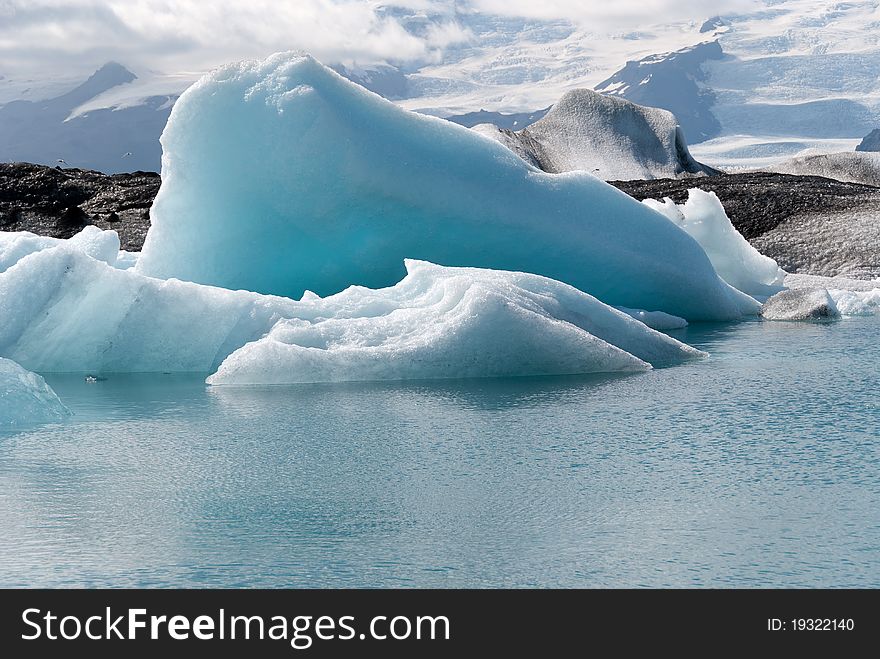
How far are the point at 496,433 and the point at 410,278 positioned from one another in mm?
2860

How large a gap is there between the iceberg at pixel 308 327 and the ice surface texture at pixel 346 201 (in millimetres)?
1732

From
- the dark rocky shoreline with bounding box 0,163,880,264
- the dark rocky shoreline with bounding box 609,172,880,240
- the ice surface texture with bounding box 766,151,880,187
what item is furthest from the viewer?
the ice surface texture with bounding box 766,151,880,187

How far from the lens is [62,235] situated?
17.6 m

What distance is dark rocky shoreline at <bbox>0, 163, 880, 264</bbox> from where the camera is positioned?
1633 cm

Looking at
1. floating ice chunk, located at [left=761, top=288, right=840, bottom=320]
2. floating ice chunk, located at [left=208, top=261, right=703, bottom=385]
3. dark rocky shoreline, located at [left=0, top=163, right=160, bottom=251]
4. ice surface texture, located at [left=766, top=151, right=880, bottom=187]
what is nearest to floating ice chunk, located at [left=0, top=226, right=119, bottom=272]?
floating ice chunk, located at [left=208, top=261, right=703, bottom=385]

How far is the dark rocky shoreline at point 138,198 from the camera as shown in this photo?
53.6ft

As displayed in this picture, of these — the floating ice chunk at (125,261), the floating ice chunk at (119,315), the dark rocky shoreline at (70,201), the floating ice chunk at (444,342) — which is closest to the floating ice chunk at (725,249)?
the floating ice chunk at (125,261)

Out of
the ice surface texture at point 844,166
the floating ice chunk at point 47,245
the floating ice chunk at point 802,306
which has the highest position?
the ice surface texture at point 844,166

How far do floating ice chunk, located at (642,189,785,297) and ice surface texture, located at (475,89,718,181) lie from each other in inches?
447

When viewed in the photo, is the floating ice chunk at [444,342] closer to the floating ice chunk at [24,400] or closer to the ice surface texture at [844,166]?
the floating ice chunk at [24,400]
